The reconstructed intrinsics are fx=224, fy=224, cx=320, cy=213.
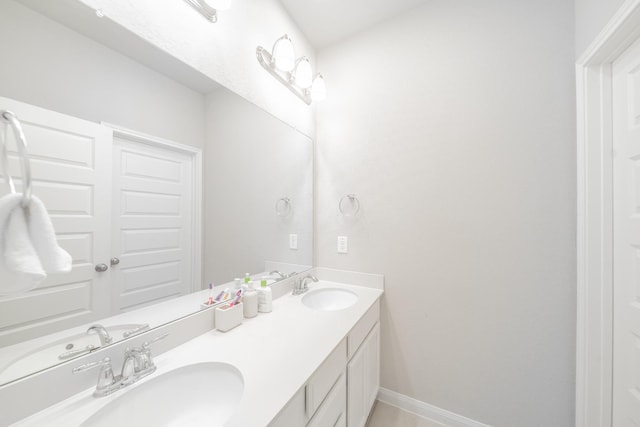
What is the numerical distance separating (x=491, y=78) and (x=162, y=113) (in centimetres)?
166

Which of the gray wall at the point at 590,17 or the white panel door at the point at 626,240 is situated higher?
the gray wall at the point at 590,17

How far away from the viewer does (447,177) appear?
4.43 ft

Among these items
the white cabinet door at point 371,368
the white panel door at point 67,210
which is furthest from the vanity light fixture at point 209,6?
the white cabinet door at point 371,368

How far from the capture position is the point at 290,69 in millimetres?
1355

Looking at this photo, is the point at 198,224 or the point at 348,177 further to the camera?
the point at 348,177

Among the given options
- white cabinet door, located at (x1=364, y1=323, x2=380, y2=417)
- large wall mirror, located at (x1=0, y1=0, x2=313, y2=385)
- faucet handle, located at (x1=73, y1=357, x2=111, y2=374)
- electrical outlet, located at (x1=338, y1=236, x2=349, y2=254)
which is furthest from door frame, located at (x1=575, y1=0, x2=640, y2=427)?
faucet handle, located at (x1=73, y1=357, x2=111, y2=374)

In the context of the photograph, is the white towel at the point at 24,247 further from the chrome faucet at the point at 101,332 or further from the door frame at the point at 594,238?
the door frame at the point at 594,238

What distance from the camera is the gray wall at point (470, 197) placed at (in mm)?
1128

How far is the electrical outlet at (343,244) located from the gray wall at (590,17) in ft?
5.02

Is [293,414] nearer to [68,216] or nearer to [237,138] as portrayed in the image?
[68,216]

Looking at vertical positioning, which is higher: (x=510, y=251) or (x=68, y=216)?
(x=68, y=216)

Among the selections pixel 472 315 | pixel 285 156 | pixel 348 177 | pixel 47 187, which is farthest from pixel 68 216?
pixel 472 315

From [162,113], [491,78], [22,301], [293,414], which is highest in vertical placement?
[491,78]

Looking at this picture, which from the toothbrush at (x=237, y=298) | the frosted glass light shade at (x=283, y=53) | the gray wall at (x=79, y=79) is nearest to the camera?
the gray wall at (x=79, y=79)
